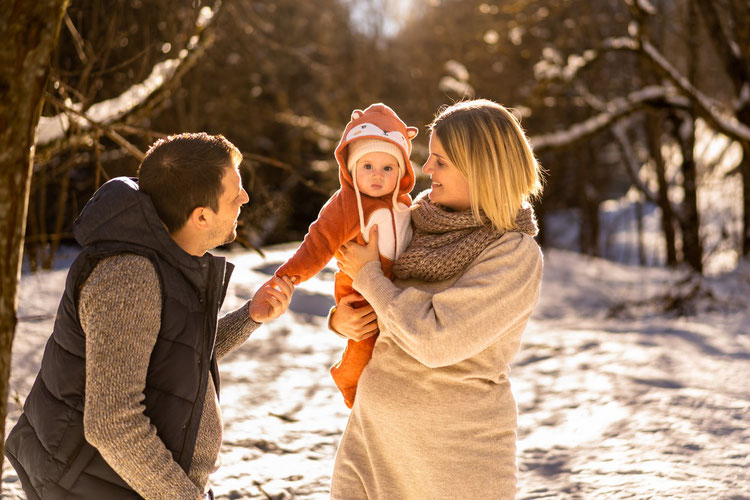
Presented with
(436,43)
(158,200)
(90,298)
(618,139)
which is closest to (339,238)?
(158,200)

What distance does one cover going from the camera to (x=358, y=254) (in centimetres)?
238

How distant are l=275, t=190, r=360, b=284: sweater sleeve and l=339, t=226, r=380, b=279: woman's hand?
0.27 ft

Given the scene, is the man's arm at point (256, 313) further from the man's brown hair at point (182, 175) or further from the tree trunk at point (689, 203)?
the tree trunk at point (689, 203)

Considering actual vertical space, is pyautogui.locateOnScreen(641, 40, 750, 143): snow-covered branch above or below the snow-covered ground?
above

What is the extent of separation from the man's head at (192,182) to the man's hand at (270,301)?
405mm

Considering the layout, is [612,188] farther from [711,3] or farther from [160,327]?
[160,327]

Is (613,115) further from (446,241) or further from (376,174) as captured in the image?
(446,241)

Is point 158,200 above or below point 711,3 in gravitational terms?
below

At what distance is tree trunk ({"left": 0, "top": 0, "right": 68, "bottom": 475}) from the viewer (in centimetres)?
149

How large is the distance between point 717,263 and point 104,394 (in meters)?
15.6

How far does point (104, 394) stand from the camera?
178cm

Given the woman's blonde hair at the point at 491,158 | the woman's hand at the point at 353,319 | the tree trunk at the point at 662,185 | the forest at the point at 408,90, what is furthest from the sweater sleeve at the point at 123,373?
the tree trunk at the point at 662,185

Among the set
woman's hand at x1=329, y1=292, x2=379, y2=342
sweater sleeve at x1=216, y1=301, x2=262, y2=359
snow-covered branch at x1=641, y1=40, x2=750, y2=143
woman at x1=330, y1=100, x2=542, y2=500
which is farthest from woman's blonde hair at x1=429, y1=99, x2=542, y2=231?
snow-covered branch at x1=641, y1=40, x2=750, y2=143

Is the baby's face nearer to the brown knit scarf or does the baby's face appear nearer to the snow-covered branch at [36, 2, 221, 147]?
the brown knit scarf
